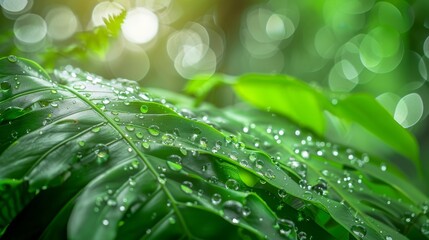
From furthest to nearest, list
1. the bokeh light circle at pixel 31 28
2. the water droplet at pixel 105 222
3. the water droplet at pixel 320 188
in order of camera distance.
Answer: the bokeh light circle at pixel 31 28 < the water droplet at pixel 320 188 < the water droplet at pixel 105 222

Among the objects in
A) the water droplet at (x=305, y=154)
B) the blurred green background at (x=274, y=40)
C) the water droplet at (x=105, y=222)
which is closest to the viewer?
the water droplet at (x=105, y=222)

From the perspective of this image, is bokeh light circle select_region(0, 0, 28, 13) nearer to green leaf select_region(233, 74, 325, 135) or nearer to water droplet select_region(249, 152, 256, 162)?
green leaf select_region(233, 74, 325, 135)

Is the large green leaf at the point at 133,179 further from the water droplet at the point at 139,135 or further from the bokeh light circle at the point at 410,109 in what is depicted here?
the bokeh light circle at the point at 410,109

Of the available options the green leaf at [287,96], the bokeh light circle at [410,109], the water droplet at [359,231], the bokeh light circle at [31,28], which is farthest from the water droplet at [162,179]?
the bokeh light circle at [410,109]

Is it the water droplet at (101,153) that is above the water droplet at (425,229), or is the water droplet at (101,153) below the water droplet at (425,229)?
below

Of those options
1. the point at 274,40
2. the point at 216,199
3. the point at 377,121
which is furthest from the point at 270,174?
the point at 274,40

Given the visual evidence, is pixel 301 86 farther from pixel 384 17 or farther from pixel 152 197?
pixel 384 17

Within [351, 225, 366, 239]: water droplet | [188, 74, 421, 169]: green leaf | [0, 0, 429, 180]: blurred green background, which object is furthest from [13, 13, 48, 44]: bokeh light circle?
[351, 225, 366, 239]: water droplet
